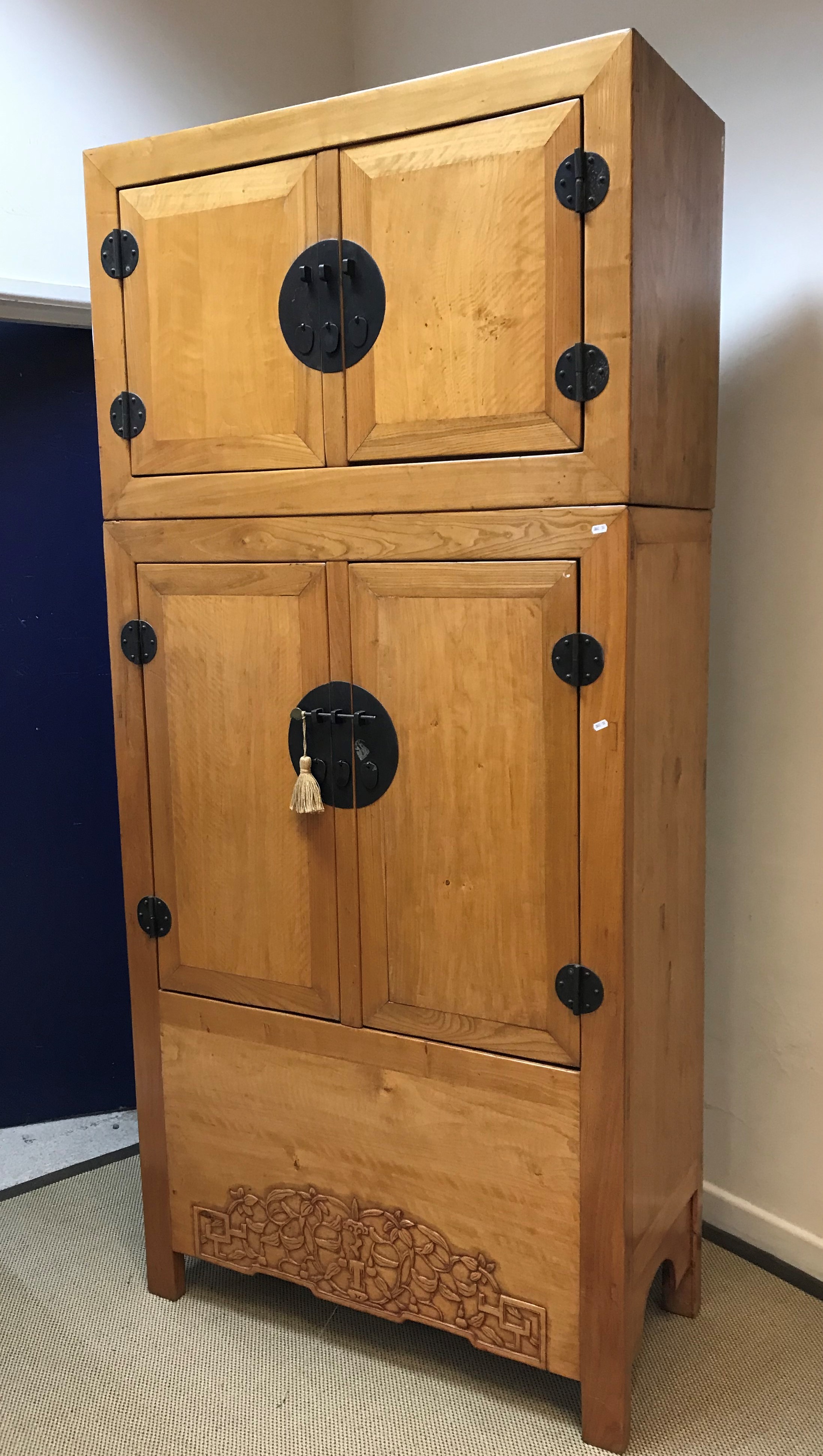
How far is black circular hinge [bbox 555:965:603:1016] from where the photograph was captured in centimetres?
167

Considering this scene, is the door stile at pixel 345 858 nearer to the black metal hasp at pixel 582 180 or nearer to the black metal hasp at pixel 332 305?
the black metal hasp at pixel 332 305

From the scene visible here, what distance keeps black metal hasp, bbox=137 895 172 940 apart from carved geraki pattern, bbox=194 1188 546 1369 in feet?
1.56

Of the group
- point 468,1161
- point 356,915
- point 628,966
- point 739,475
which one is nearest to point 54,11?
point 739,475

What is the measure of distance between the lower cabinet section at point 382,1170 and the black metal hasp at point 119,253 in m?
1.25

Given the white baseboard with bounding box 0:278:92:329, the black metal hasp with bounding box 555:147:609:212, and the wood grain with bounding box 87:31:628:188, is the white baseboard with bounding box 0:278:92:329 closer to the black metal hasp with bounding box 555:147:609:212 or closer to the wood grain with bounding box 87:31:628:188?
the wood grain with bounding box 87:31:628:188

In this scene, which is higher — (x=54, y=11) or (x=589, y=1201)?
(x=54, y=11)

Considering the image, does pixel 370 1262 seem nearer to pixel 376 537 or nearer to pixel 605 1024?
pixel 605 1024

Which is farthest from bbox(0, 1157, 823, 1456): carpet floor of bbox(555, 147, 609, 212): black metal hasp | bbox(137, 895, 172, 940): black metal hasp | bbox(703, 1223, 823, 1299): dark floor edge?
bbox(555, 147, 609, 212): black metal hasp

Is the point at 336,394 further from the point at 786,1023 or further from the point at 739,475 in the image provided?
the point at 786,1023

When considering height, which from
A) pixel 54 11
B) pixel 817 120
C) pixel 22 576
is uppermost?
pixel 54 11

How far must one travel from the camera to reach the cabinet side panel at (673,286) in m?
1.54

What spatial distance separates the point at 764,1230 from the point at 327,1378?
2.82ft

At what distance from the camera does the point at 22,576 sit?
8.38 feet

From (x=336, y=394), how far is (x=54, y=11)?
3.89ft
